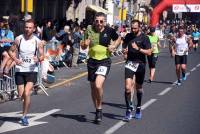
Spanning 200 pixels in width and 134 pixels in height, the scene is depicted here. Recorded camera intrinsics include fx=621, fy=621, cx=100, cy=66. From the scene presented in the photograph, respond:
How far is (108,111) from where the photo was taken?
12352 mm

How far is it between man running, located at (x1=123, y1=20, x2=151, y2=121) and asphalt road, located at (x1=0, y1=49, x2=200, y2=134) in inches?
14.1

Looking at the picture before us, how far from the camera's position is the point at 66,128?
404 inches

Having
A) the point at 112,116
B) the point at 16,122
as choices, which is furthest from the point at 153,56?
the point at 16,122

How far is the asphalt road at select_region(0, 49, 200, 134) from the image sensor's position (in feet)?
33.7

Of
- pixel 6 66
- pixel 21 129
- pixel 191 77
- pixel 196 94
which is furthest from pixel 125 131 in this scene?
pixel 191 77

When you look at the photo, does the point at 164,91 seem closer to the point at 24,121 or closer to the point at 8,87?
the point at 8,87

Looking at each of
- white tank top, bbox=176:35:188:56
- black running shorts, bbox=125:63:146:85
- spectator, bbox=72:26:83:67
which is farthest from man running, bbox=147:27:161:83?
black running shorts, bbox=125:63:146:85

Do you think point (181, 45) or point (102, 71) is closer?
point (102, 71)

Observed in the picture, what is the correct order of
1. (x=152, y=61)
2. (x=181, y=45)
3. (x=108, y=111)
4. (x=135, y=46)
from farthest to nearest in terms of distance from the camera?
(x=152, y=61) → (x=181, y=45) → (x=108, y=111) → (x=135, y=46)

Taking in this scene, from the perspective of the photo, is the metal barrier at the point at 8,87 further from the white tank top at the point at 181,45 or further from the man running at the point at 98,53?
the white tank top at the point at 181,45

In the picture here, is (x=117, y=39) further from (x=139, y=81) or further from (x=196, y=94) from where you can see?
(x=196, y=94)

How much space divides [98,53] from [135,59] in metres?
0.99

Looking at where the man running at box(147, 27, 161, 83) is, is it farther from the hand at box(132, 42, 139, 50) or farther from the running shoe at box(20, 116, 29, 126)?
the running shoe at box(20, 116, 29, 126)

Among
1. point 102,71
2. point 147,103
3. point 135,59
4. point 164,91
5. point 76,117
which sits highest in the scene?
point 135,59
